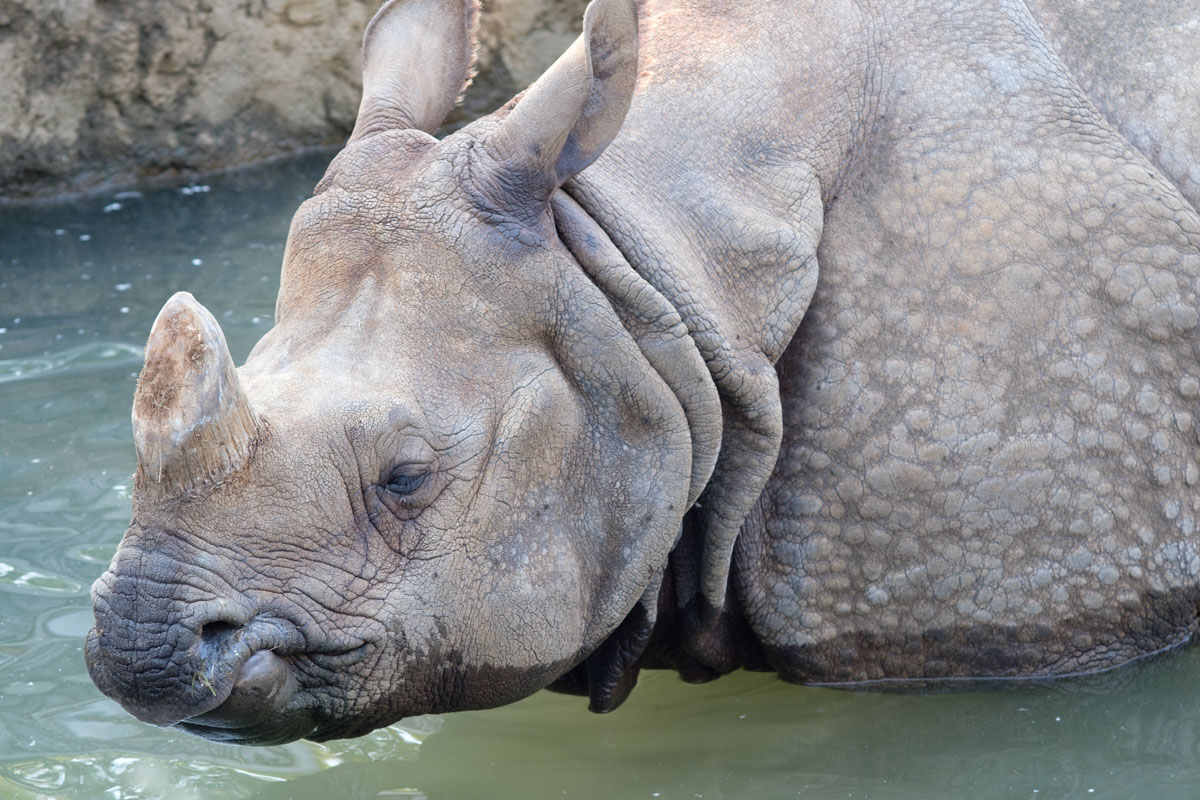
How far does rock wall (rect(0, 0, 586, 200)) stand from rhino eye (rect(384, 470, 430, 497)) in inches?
211

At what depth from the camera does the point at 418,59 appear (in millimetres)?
3715

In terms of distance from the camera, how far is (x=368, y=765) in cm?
386

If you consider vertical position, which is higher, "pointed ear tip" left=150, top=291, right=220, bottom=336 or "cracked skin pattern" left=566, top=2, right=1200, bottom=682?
"pointed ear tip" left=150, top=291, right=220, bottom=336

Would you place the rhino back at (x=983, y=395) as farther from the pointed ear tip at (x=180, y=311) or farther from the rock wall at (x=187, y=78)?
the rock wall at (x=187, y=78)

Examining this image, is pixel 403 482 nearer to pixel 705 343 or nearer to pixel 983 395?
pixel 705 343

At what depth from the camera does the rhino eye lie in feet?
10.1

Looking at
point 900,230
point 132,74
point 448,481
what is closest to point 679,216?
point 900,230

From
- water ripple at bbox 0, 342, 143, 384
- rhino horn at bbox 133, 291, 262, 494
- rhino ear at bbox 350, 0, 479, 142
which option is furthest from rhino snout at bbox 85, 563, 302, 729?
water ripple at bbox 0, 342, 143, 384

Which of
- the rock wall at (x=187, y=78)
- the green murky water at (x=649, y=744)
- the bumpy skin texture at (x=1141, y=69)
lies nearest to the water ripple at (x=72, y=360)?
the green murky water at (x=649, y=744)

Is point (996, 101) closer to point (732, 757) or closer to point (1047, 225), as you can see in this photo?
point (1047, 225)

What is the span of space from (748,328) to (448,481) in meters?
0.84

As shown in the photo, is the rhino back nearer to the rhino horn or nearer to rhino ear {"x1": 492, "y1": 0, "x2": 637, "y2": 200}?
rhino ear {"x1": 492, "y1": 0, "x2": 637, "y2": 200}

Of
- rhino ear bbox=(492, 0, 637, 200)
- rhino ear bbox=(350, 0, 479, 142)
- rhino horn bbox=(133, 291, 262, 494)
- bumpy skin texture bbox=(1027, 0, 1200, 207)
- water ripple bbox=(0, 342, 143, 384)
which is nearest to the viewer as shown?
rhino horn bbox=(133, 291, 262, 494)

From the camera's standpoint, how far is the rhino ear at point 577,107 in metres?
3.22
